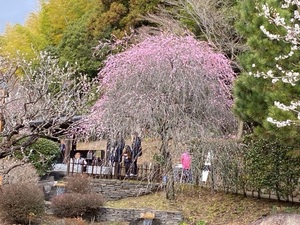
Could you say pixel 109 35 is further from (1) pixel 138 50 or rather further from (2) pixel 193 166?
(2) pixel 193 166

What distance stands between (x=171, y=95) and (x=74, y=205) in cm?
324

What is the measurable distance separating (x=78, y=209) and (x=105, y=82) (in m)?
3.56

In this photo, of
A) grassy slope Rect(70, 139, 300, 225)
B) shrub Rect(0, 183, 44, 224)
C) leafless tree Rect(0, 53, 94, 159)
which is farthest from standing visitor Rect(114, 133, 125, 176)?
shrub Rect(0, 183, 44, 224)

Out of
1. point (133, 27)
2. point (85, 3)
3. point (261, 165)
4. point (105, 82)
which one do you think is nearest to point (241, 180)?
point (261, 165)

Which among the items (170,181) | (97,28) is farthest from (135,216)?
(97,28)

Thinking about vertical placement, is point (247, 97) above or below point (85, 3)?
below

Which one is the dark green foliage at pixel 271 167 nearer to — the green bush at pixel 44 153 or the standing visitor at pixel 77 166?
the standing visitor at pixel 77 166

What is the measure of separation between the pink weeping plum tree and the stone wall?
1491 millimetres

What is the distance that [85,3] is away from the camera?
29.4 metres

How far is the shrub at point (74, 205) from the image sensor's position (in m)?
11.4

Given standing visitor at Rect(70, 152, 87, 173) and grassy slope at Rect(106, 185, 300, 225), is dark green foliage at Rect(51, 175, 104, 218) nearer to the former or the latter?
grassy slope at Rect(106, 185, 300, 225)

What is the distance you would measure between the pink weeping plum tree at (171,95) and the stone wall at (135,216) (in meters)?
1.49

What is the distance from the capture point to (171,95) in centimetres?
1171

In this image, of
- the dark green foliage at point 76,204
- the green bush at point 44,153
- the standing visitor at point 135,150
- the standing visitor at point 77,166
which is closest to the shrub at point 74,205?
the dark green foliage at point 76,204
